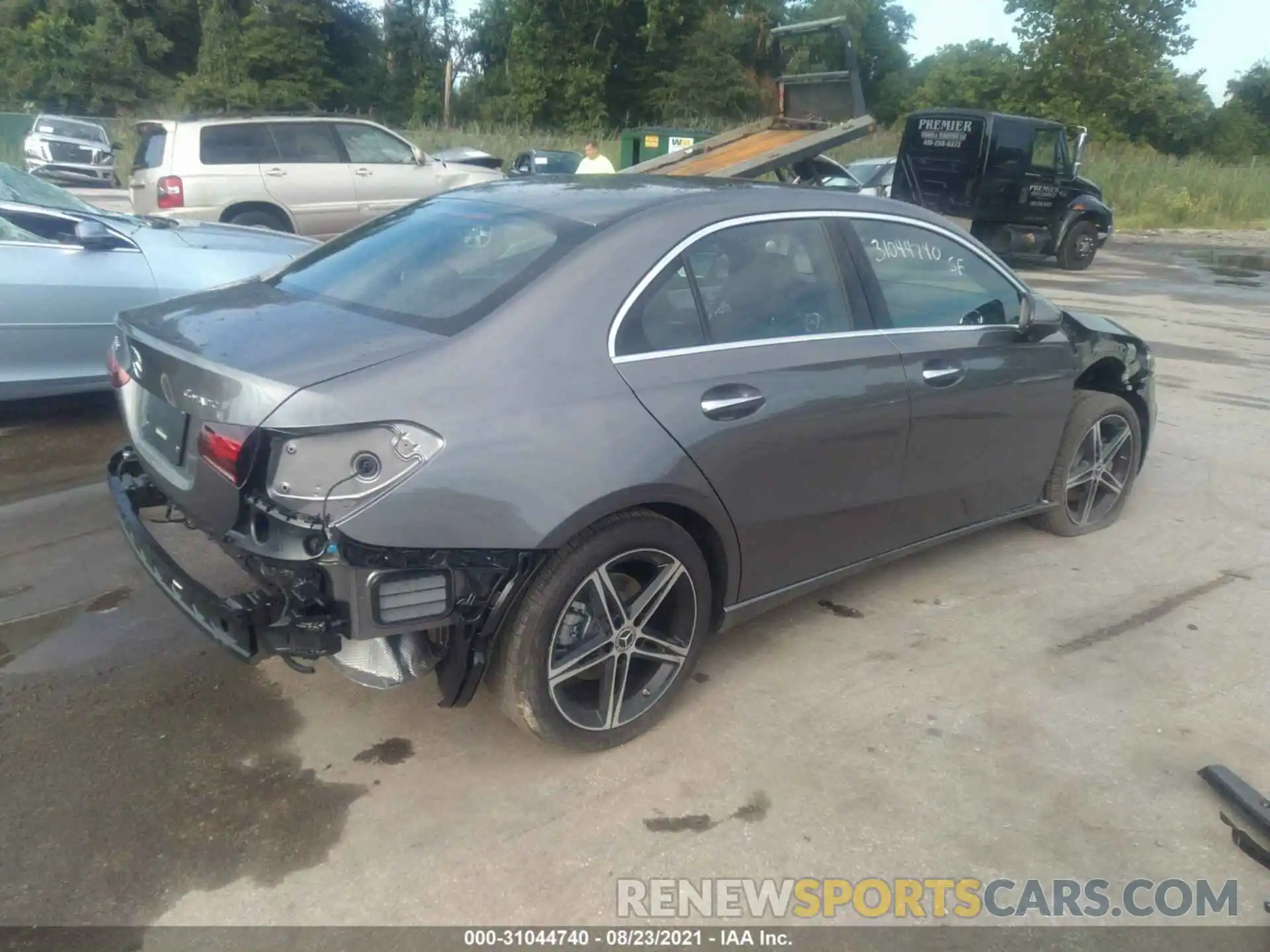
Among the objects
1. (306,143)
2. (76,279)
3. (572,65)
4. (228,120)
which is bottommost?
(76,279)

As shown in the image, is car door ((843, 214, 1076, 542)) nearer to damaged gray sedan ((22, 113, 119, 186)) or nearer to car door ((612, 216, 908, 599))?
car door ((612, 216, 908, 599))

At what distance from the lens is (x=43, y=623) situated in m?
3.92

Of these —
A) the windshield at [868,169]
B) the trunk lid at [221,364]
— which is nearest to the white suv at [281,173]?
the windshield at [868,169]

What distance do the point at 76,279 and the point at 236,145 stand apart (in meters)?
6.03

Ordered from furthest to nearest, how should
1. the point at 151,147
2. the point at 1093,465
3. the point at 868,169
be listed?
the point at 868,169
the point at 151,147
the point at 1093,465

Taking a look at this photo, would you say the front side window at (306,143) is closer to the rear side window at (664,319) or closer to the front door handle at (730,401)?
the rear side window at (664,319)

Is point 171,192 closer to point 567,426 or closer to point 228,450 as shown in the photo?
point 228,450

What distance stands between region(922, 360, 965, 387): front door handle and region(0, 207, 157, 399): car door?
4533 millimetres

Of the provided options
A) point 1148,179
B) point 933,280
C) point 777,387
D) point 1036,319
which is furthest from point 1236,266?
point 777,387

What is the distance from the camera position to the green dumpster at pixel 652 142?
1989cm

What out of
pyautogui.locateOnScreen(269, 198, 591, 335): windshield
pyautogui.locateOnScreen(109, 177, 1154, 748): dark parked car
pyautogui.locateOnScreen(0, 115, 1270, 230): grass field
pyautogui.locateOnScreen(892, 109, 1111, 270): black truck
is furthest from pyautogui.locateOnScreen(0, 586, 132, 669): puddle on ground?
pyautogui.locateOnScreen(0, 115, 1270, 230): grass field

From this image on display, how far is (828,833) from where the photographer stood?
2922mm

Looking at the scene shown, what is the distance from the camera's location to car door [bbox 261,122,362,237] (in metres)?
11.6

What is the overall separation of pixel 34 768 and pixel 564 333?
199cm
